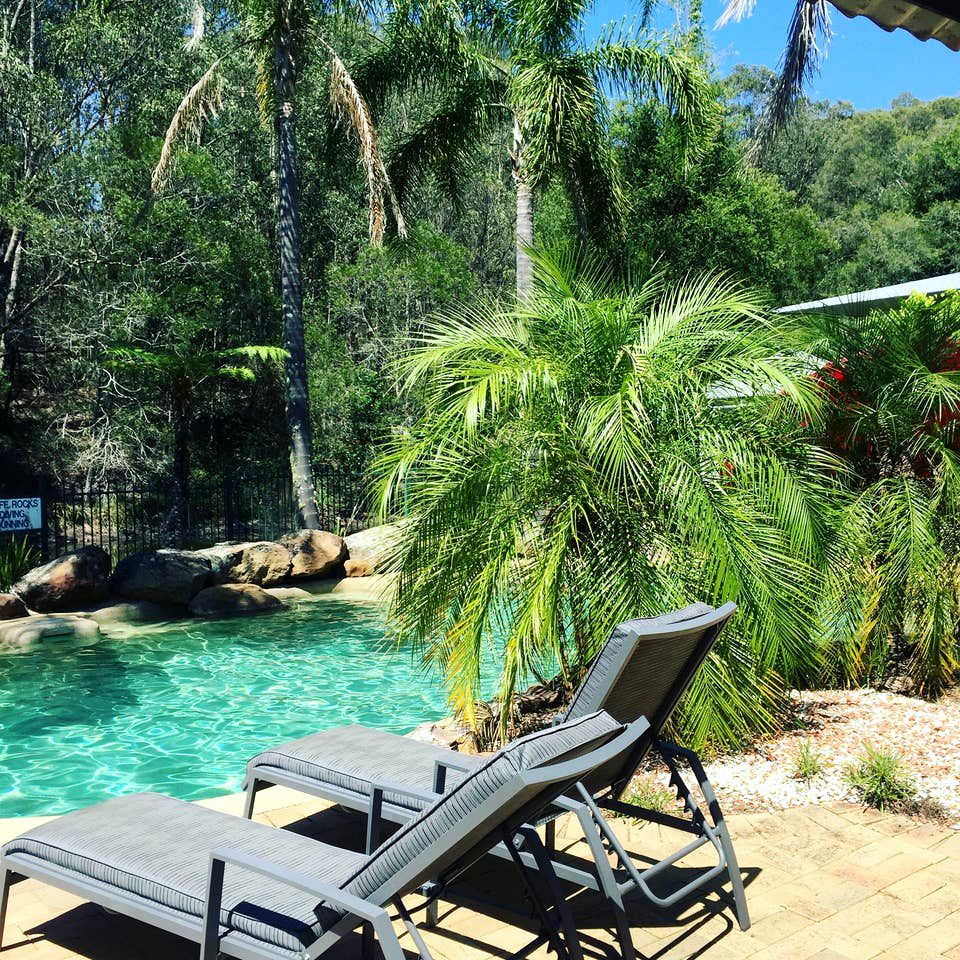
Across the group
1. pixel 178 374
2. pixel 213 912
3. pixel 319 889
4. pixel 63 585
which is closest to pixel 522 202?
pixel 178 374

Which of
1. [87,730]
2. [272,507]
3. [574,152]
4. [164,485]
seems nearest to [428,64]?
[574,152]

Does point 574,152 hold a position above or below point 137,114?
below

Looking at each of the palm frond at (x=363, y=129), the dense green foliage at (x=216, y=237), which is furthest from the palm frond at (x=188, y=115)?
the dense green foliage at (x=216, y=237)

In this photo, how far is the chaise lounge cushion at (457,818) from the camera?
240 centimetres

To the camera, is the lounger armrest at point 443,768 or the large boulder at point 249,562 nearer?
the lounger armrest at point 443,768

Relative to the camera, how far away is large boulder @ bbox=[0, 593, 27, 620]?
11391mm

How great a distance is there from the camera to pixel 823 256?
3469 cm

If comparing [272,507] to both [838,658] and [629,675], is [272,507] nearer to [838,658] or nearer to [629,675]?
[838,658]

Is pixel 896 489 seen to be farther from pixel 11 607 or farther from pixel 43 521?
pixel 43 521

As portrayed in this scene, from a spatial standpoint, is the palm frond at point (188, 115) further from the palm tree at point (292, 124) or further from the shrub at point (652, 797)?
the shrub at point (652, 797)

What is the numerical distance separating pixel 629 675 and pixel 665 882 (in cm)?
106

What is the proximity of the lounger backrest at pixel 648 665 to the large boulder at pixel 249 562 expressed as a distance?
10.4 meters

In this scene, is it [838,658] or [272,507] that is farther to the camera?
[272,507]

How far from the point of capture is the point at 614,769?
141 inches
